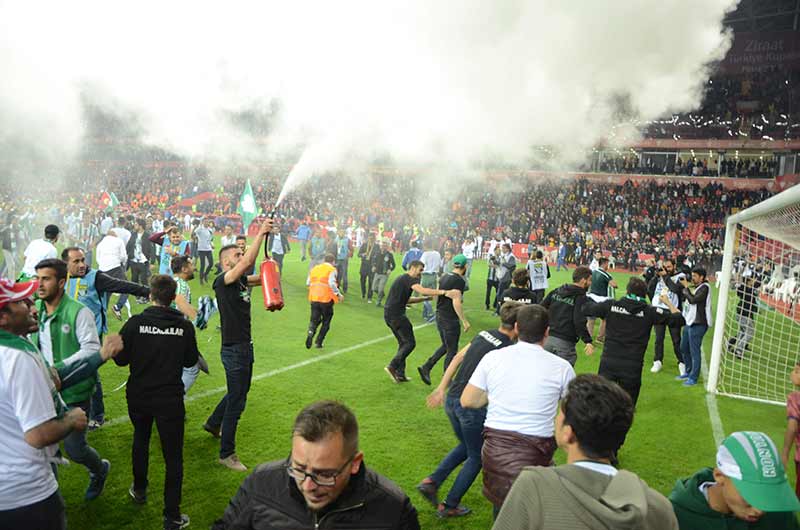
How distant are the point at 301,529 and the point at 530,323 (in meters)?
2.41

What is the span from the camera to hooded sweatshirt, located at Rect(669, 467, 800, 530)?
2395mm

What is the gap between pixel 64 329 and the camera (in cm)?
473

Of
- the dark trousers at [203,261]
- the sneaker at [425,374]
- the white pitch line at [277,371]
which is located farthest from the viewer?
the dark trousers at [203,261]

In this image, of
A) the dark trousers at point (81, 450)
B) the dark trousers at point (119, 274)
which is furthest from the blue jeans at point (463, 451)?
the dark trousers at point (119, 274)

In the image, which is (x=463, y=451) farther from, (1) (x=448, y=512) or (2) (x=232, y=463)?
(2) (x=232, y=463)

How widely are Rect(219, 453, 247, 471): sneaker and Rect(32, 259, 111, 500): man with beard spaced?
1.36m

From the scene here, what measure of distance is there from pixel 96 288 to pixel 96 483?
2003 millimetres

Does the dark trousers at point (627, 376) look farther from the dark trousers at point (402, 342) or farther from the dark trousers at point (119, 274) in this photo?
the dark trousers at point (119, 274)

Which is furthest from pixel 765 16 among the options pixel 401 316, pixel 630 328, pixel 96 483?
pixel 96 483

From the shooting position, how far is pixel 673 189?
A: 38.0m

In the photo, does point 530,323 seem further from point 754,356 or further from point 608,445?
point 754,356

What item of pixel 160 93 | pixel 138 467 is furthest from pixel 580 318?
pixel 160 93

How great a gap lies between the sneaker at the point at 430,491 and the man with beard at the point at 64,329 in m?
2.76

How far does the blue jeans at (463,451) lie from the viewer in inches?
192
